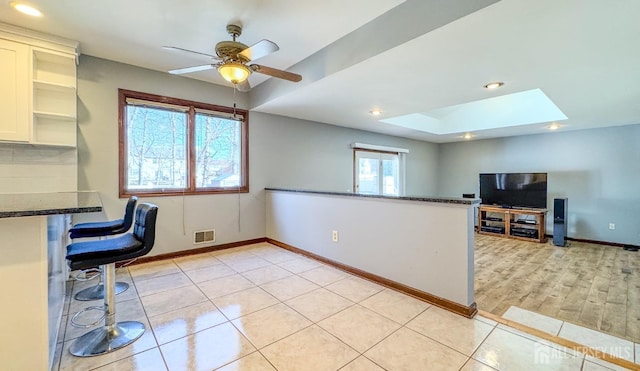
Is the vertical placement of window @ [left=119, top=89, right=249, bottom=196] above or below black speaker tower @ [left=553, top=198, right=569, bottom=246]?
above

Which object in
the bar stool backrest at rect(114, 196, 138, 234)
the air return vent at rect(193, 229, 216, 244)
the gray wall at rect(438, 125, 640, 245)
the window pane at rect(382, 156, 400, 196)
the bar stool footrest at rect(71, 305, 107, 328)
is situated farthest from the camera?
the window pane at rect(382, 156, 400, 196)

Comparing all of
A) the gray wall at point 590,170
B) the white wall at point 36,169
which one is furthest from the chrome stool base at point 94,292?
the gray wall at point 590,170

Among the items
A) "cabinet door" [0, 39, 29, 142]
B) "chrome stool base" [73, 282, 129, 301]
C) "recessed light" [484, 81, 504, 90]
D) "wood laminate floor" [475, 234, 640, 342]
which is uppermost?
"recessed light" [484, 81, 504, 90]

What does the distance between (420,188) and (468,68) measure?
4.92 metres

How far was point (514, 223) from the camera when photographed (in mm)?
5312

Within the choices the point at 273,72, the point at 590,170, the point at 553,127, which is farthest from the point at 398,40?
the point at 590,170

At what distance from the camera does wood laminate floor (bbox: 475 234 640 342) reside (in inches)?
91.2

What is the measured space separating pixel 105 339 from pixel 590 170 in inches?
287

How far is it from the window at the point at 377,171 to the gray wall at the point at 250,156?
240 mm

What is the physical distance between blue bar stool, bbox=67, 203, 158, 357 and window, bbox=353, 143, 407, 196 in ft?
13.3

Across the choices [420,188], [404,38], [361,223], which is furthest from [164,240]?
[420,188]

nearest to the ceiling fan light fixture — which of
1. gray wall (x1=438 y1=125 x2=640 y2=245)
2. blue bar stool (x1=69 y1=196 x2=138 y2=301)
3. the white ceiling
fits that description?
the white ceiling

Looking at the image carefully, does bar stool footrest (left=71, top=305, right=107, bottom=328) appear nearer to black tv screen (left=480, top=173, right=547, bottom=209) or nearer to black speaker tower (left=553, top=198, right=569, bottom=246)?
black speaker tower (left=553, top=198, right=569, bottom=246)

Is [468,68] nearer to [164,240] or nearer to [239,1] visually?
[239,1]
